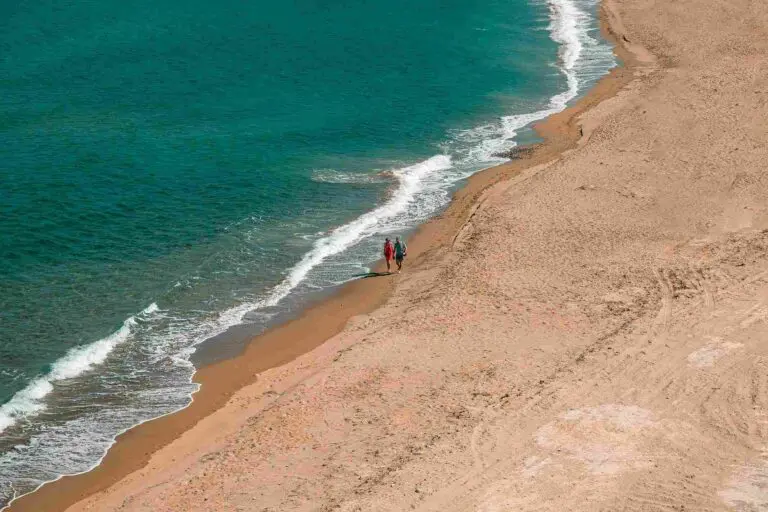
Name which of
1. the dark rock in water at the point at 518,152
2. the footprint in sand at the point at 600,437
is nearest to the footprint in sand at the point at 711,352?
the footprint in sand at the point at 600,437

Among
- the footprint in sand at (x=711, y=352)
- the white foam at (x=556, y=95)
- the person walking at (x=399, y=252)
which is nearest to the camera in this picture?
the footprint in sand at (x=711, y=352)

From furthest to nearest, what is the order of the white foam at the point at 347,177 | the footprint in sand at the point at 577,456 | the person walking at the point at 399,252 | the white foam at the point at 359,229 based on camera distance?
the white foam at the point at 347,177 < the person walking at the point at 399,252 < the white foam at the point at 359,229 < the footprint in sand at the point at 577,456

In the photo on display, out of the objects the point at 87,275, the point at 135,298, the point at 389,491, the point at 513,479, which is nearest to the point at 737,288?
the point at 513,479

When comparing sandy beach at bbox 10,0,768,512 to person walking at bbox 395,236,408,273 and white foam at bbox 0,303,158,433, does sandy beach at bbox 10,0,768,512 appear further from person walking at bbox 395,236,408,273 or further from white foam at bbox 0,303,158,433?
white foam at bbox 0,303,158,433

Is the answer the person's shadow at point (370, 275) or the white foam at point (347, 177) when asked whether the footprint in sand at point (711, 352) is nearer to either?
the person's shadow at point (370, 275)

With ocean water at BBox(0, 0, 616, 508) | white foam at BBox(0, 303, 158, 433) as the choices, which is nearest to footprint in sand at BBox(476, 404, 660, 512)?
ocean water at BBox(0, 0, 616, 508)

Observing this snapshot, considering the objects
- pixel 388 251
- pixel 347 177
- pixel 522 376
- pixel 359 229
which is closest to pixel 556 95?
pixel 347 177
